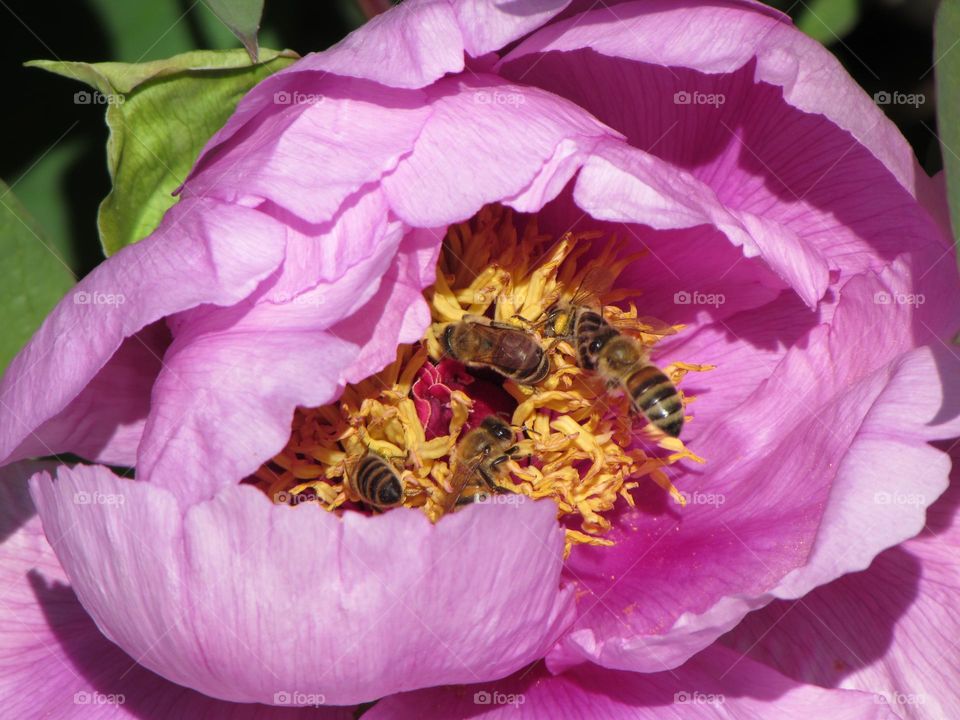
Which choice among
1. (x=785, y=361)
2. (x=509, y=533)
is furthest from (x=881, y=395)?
(x=509, y=533)

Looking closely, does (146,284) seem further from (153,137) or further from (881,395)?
(881,395)

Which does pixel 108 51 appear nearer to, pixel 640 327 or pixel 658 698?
pixel 640 327

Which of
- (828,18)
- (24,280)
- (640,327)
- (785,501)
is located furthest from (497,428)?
(828,18)

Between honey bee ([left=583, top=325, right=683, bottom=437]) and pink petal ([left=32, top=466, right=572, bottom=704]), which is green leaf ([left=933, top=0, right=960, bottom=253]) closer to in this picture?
honey bee ([left=583, top=325, right=683, bottom=437])

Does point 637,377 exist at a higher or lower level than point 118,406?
lower

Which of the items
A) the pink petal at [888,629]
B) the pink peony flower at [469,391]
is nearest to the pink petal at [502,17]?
the pink peony flower at [469,391]

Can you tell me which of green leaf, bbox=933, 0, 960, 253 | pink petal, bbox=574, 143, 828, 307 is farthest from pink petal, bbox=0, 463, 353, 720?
green leaf, bbox=933, 0, 960, 253
